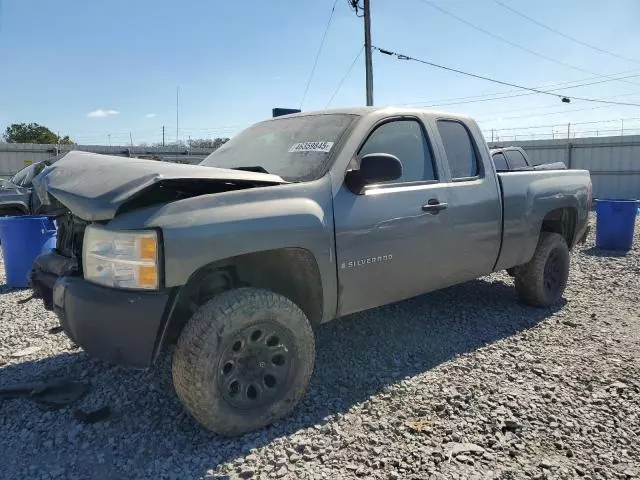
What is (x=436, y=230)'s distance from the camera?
3947mm

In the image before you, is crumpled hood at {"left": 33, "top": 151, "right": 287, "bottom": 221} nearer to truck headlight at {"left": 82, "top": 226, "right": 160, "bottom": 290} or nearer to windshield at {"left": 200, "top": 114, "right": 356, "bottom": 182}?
truck headlight at {"left": 82, "top": 226, "right": 160, "bottom": 290}

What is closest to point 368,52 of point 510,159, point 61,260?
point 510,159

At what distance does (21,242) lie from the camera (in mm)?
6309

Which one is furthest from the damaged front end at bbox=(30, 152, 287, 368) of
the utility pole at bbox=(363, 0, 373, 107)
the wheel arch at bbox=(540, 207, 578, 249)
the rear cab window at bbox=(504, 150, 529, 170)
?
the utility pole at bbox=(363, 0, 373, 107)

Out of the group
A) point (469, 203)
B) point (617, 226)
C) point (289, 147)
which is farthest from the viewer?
point (617, 226)

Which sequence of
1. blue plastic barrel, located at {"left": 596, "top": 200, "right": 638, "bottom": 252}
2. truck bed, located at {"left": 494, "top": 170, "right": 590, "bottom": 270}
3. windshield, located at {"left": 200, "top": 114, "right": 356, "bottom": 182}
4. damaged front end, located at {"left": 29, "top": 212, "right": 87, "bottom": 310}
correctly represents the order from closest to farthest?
1. damaged front end, located at {"left": 29, "top": 212, "right": 87, "bottom": 310}
2. windshield, located at {"left": 200, "top": 114, "right": 356, "bottom": 182}
3. truck bed, located at {"left": 494, "top": 170, "right": 590, "bottom": 270}
4. blue plastic barrel, located at {"left": 596, "top": 200, "right": 638, "bottom": 252}

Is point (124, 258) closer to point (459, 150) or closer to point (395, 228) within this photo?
point (395, 228)

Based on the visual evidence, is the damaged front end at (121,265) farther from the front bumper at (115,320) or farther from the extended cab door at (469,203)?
the extended cab door at (469,203)

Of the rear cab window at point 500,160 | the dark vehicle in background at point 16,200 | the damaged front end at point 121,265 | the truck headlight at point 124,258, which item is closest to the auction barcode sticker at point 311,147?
the damaged front end at point 121,265

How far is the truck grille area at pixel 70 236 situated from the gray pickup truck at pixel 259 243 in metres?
0.02

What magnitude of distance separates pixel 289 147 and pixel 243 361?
1639 millimetres

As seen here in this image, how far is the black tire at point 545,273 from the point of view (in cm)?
529

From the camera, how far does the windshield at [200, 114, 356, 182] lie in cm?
357

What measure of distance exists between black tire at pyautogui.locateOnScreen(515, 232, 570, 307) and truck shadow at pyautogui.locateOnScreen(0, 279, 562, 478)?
166 millimetres
